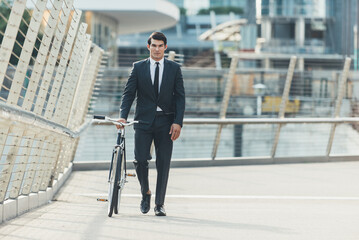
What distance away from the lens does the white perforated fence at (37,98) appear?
5.12 meters

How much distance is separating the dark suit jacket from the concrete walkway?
34.8 inches

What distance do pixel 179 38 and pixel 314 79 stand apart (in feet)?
295

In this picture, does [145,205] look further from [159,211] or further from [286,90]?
[286,90]

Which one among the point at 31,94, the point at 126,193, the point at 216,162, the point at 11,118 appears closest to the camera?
the point at 11,118

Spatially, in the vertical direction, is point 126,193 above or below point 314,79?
below

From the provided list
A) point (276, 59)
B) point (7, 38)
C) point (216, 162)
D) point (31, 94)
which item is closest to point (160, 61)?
point (31, 94)

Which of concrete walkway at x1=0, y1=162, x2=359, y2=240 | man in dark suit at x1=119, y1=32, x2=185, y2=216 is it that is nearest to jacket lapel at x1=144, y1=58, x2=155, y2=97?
man in dark suit at x1=119, y1=32, x2=185, y2=216

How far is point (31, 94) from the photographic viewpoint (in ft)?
21.4

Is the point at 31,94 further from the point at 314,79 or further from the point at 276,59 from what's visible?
the point at 276,59

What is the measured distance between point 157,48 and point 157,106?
1.71 feet

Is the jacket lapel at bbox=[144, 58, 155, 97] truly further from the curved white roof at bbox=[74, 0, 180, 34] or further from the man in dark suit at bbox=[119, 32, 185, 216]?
the curved white roof at bbox=[74, 0, 180, 34]

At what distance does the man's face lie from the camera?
23.7ft

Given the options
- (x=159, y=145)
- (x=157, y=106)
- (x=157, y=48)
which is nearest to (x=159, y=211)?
(x=159, y=145)

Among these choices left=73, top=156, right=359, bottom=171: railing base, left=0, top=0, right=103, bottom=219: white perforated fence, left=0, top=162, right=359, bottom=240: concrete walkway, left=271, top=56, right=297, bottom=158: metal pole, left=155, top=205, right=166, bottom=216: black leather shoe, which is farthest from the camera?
left=271, top=56, right=297, bottom=158: metal pole
